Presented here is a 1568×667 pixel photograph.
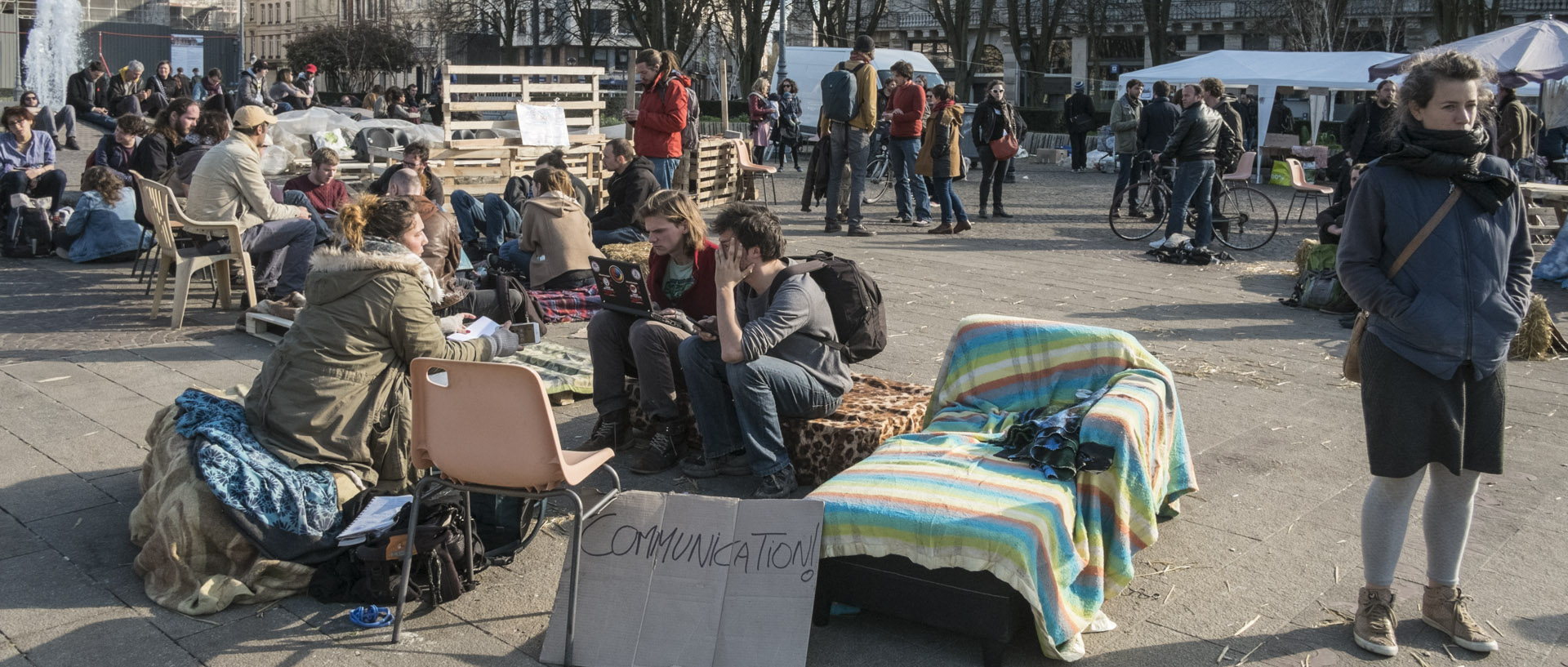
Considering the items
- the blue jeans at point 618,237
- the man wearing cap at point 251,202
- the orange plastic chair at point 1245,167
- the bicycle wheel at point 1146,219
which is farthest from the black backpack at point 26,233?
the orange plastic chair at point 1245,167

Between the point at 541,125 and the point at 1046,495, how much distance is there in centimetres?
1126

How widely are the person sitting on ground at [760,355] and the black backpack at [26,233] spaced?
8805mm

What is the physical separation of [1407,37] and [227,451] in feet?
Answer: 175

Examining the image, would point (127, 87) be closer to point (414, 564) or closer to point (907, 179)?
point (907, 179)

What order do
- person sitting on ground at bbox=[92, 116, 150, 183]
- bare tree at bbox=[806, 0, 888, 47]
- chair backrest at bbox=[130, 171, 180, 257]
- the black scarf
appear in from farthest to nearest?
1. bare tree at bbox=[806, 0, 888, 47]
2. person sitting on ground at bbox=[92, 116, 150, 183]
3. chair backrest at bbox=[130, 171, 180, 257]
4. the black scarf

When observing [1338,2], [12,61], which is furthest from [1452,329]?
[1338,2]

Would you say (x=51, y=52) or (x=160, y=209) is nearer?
(x=160, y=209)

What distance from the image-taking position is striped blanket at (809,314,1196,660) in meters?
3.58

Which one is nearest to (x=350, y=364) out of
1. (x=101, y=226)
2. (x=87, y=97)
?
(x=101, y=226)

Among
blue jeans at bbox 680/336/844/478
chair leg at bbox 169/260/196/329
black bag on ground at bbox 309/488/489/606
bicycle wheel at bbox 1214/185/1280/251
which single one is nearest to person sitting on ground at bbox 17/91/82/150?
chair leg at bbox 169/260/196/329

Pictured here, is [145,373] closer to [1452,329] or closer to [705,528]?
[705,528]

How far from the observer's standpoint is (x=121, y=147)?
1211cm

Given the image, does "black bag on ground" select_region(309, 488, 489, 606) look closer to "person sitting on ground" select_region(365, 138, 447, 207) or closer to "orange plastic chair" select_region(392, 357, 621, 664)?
"orange plastic chair" select_region(392, 357, 621, 664)

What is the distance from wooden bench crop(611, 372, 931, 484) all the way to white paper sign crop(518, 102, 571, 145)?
9067 millimetres
